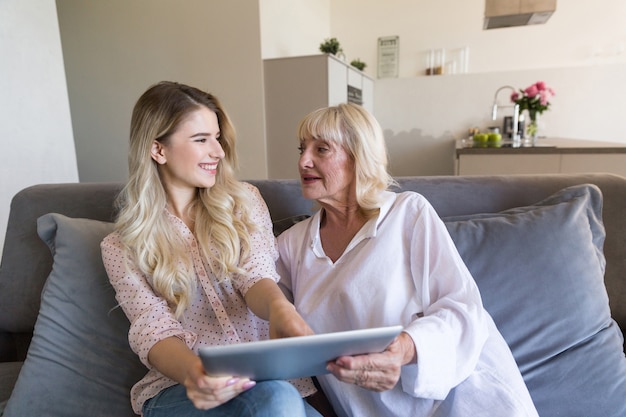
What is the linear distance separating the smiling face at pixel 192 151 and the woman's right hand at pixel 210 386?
54cm

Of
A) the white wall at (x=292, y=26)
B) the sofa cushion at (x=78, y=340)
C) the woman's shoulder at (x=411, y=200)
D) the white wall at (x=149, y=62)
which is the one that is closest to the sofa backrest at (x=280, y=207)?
the sofa cushion at (x=78, y=340)

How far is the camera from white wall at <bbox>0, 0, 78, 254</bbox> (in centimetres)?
212

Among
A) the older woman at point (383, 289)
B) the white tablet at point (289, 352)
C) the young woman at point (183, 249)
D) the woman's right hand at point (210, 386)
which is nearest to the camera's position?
the white tablet at point (289, 352)

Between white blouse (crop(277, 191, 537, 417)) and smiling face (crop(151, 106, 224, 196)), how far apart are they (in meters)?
0.33

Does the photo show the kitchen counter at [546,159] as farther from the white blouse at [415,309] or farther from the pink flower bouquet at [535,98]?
the white blouse at [415,309]

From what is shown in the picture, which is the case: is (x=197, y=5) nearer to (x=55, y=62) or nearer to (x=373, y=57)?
(x=55, y=62)

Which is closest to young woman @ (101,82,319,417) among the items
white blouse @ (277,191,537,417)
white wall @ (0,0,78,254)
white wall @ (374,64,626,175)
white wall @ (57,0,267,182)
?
white blouse @ (277,191,537,417)

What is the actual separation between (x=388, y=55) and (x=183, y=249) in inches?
201

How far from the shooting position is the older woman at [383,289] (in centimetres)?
81

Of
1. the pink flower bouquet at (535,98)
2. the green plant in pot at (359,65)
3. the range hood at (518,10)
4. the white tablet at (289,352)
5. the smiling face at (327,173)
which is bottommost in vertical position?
the white tablet at (289,352)

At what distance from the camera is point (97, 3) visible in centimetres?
388

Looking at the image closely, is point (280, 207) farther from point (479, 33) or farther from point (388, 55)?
point (479, 33)

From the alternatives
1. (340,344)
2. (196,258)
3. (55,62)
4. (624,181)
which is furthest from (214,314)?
(55,62)

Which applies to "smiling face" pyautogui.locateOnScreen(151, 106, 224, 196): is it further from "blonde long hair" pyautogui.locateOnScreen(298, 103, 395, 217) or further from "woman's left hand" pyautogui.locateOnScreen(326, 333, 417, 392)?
"woman's left hand" pyautogui.locateOnScreen(326, 333, 417, 392)
